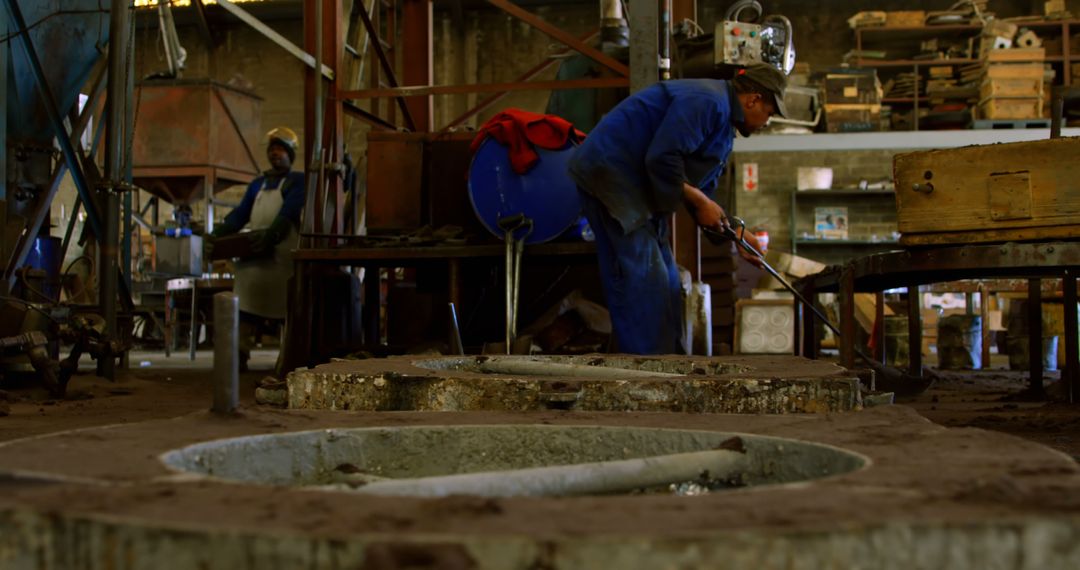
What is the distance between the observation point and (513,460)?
1.84 meters

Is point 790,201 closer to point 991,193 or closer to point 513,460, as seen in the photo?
point 991,193

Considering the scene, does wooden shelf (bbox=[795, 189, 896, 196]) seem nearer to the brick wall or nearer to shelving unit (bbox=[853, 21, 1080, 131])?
the brick wall

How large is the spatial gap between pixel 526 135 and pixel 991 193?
2769 millimetres

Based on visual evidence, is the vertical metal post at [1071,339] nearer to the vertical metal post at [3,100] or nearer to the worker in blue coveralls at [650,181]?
the worker in blue coveralls at [650,181]

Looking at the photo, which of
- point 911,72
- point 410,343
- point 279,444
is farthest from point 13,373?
point 911,72

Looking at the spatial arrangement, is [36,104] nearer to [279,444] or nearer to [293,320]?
[293,320]

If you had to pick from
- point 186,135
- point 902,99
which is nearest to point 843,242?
point 902,99

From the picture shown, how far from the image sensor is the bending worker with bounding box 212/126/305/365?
7.25m

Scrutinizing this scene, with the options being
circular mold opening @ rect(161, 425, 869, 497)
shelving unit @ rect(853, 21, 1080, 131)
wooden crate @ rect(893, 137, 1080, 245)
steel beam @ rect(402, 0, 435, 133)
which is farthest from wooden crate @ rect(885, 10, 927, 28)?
circular mold opening @ rect(161, 425, 869, 497)

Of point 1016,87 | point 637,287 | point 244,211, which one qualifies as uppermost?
point 1016,87

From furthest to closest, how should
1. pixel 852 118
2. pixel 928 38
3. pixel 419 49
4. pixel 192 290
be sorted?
pixel 928 38, pixel 852 118, pixel 192 290, pixel 419 49

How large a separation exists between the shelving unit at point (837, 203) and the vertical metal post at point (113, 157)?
9.62 meters

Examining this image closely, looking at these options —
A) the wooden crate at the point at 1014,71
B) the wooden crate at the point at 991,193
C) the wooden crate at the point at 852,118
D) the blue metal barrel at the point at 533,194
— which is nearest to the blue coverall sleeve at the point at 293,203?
the blue metal barrel at the point at 533,194

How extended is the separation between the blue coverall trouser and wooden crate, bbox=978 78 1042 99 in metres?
9.90
